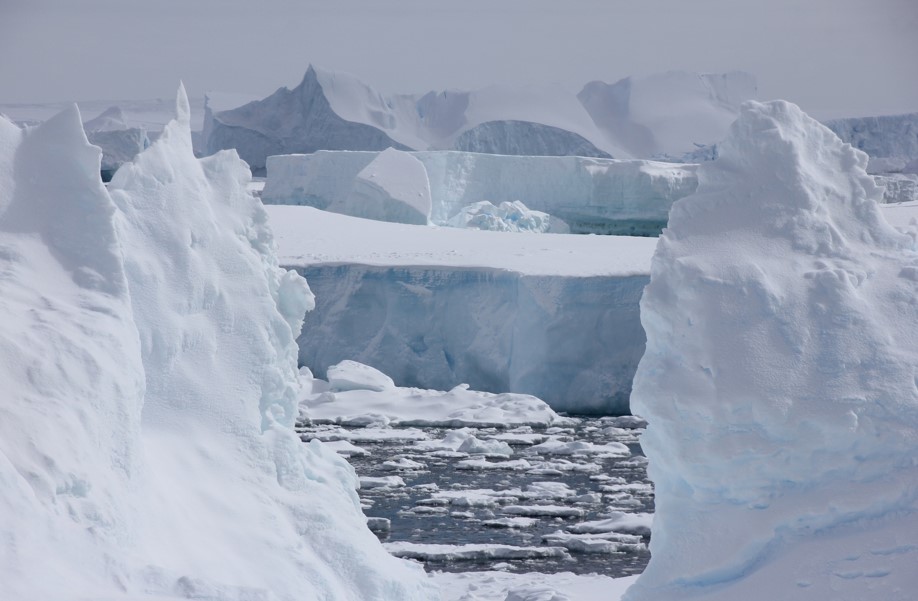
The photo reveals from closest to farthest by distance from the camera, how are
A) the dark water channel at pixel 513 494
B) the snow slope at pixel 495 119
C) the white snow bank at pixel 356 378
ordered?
the dark water channel at pixel 513 494 < the white snow bank at pixel 356 378 < the snow slope at pixel 495 119

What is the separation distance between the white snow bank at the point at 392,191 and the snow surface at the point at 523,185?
0.04 metres

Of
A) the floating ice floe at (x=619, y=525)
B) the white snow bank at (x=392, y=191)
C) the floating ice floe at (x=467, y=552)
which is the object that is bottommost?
the floating ice floe at (x=619, y=525)

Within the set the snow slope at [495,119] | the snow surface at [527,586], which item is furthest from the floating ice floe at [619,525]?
the snow slope at [495,119]

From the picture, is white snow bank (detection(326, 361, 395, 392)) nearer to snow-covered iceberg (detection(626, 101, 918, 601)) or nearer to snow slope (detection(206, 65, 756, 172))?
snow-covered iceberg (detection(626, 101, 918, 601))

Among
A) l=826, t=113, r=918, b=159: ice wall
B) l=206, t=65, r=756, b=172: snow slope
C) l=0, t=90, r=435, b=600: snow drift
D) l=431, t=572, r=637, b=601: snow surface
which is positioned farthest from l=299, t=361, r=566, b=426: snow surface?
l=826, t=113, r=918, b=159: ice wall

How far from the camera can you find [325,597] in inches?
170

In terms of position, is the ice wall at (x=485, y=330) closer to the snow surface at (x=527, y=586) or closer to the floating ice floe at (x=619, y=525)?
the floating ice floe at (x=619, y=525)

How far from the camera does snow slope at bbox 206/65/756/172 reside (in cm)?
2422

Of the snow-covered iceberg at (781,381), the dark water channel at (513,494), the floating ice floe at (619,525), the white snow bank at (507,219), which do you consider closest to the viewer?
the snow-covered iceberg at (781,381)

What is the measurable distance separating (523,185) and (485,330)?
7.05 meters

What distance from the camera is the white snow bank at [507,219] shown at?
18188mm

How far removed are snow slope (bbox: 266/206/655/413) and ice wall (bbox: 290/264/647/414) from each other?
0.04 ft

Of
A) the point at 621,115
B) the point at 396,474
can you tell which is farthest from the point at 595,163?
the point at 396,474

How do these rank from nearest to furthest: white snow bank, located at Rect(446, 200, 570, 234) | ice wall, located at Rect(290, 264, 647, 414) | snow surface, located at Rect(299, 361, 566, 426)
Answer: snow surface, located at Rect(299, 361, 566, 426) < ice wall, located at Rect(290, 264, 647, 414) < white snow bank, located at Rect(446, 200, 570, 234)
